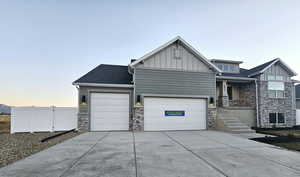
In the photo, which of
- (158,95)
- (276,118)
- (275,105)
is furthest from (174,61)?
(276,118)

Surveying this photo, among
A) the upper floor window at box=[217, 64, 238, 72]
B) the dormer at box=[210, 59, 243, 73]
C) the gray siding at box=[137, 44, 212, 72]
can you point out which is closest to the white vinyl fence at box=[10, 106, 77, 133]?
the gray siding at box=[137, 44, 212, 72]

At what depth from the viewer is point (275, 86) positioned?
12.5 m

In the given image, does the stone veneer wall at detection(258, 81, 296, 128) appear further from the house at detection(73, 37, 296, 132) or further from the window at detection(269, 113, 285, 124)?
the house at detection(73, 37, 296, 132)

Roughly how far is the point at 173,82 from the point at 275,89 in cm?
962

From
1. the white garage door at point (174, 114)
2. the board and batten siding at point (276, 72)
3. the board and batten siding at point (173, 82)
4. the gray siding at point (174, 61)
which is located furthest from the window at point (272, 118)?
the gray siding at point (174, 61)

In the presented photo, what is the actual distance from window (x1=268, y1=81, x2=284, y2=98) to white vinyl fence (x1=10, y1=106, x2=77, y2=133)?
15762mm

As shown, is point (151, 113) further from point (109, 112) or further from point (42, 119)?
point (42, 119)

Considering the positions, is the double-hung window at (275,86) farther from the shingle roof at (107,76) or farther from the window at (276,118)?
the shingle roof at (107,76)

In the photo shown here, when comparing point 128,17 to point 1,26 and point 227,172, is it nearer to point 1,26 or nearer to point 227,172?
point 1,26

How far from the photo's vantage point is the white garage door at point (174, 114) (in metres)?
9.70

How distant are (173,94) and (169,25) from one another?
20.5 ft

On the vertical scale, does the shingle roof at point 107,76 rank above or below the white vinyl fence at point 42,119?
above

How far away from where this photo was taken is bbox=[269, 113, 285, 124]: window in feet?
40.2

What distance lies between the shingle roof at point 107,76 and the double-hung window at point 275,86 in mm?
12005
